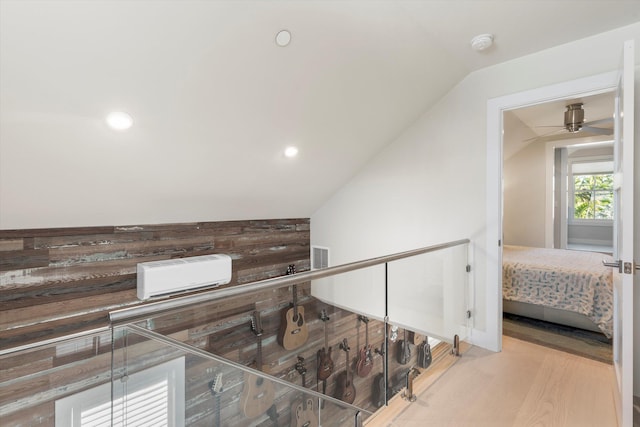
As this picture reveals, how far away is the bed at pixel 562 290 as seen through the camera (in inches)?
116

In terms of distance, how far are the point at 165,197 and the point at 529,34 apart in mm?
3013

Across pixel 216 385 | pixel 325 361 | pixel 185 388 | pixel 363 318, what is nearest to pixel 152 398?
pixel 185 388

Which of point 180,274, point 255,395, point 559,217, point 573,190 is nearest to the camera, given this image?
point 255,395

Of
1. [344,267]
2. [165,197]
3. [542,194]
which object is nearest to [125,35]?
[165,197]

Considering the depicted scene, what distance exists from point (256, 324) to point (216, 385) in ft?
1.30

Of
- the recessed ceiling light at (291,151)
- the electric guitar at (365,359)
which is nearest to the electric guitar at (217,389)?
the electric guitar at (365,359)

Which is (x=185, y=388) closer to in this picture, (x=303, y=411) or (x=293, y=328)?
(x=293, y=328)

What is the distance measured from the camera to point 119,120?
194cm

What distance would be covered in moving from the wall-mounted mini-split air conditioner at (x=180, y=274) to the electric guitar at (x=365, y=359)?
1.70 m

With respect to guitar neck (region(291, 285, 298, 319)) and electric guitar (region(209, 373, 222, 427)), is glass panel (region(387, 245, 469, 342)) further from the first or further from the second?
electric guitar (region(209, 373, 222, 427))

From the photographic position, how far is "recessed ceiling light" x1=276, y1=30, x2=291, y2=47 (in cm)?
189

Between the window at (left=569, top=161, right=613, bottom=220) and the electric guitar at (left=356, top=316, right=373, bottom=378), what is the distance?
6115 millimetres

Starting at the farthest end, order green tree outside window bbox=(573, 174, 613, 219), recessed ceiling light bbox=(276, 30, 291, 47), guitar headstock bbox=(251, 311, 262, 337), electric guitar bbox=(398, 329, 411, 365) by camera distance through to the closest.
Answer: green tree outside window bbox=(573, 174, 613, 219) → electric guitar bbox=(398, 329, 411, 365) → recessed ceiling light bbox=(276, 30, 291, 47) → guitar headstock bbox=(251, 311, 262, 337)

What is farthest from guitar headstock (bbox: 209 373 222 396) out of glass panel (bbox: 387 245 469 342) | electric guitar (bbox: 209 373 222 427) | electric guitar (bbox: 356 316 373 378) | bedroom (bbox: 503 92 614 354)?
bedroom (bbox: 503 92 614 354)
